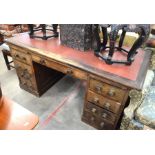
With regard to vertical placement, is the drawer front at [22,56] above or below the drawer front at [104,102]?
above

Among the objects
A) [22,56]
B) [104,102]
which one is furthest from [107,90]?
[22,56]

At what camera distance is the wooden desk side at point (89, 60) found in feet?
3.88

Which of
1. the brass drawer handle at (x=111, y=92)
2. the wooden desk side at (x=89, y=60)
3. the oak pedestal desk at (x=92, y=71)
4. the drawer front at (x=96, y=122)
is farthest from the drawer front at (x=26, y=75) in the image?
the brass drawer handle at (x=111, y=92)

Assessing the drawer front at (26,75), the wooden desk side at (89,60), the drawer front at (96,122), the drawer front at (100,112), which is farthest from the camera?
the drawer front at (26,75)

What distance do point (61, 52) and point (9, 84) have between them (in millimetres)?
1280

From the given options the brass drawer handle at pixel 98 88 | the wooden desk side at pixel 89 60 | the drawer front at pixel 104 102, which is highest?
the wooden desk side at pixel 89 60

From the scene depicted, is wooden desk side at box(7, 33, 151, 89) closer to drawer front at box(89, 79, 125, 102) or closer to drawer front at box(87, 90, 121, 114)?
drawer front at box(89, 79, 125, 102)

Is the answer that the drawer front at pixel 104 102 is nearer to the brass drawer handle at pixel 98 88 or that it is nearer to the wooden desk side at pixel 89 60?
the brass drawer handle at pixel 98 88

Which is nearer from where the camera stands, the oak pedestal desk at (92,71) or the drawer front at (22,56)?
the oak pedestal desk at (92,71)

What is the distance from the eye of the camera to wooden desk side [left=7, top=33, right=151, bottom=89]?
3.88 ft

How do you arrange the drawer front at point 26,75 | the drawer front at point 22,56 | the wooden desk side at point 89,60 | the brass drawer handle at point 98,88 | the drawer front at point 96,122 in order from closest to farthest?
the wooden desk side at point 89,60 → the brass drawer handle at point 98,88 → the drawer front at point 96,122 → the drawer front at point 22,56 → the drawer front at point 26,75

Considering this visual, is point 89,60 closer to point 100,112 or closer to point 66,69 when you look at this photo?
point 66,69

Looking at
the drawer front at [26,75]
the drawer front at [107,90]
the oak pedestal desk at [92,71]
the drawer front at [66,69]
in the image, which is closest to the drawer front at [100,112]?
the oak pedestal desk at [92,71]
